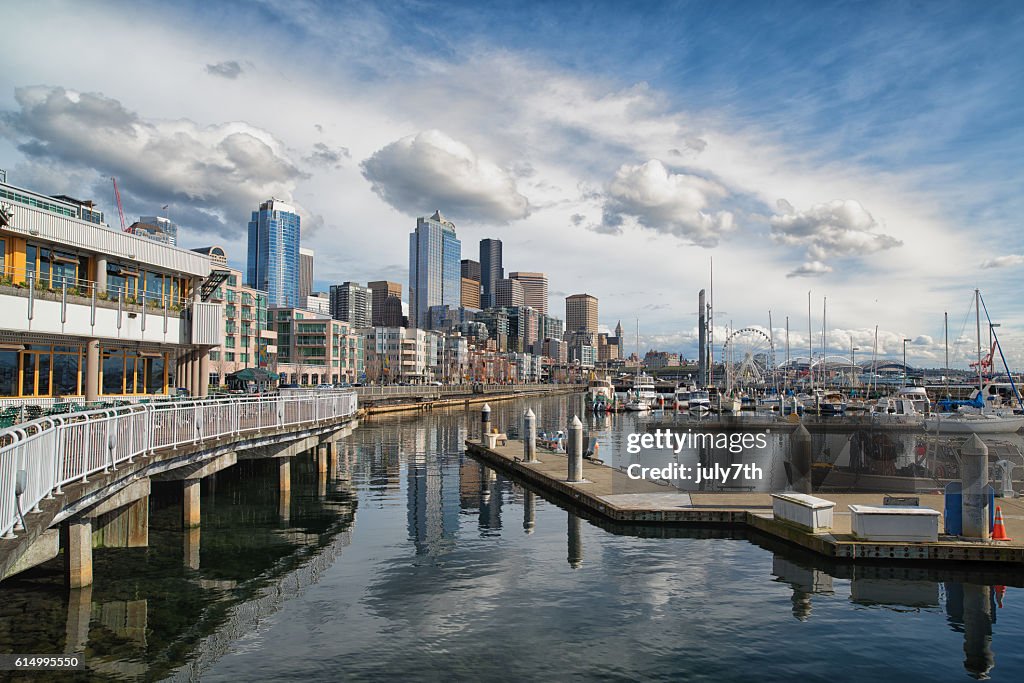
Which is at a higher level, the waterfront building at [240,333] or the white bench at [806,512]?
the waterfront building at [240,333]

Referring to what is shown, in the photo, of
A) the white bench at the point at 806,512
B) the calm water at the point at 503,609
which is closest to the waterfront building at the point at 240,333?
the calm water at the point at 503,609

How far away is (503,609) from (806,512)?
10.8 meters

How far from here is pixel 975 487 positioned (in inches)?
824

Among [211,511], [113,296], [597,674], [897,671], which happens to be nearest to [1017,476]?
[897,671]

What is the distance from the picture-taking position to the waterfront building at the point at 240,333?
136 metres

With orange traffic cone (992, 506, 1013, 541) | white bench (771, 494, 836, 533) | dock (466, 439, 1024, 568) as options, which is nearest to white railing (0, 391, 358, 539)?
dock (466, 439, 1024, 568)

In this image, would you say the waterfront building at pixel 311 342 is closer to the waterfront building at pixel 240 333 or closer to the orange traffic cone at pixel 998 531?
the waterfront building at pixel 240 333

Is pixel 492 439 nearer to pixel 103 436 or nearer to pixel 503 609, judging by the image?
pixel 503 609

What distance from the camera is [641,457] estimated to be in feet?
120

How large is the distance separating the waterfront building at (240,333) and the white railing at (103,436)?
108958mm

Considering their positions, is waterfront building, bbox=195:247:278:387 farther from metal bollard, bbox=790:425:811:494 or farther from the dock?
metal bollard, bbox=790:425:811:494

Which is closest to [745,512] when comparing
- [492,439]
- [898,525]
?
[898,525]

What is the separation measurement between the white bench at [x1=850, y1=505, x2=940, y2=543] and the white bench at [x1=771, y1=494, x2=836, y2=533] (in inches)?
44.3

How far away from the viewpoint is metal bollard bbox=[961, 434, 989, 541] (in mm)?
20266
